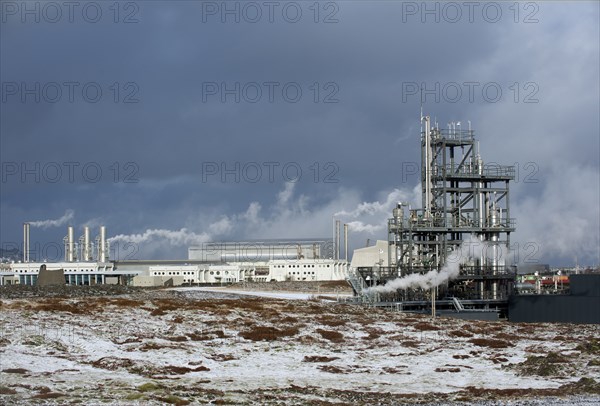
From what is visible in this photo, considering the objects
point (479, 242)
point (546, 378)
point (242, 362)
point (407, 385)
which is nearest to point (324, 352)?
point (242, 362)

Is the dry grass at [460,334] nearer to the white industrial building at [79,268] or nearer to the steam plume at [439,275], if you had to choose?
the steam plume at [439,275]

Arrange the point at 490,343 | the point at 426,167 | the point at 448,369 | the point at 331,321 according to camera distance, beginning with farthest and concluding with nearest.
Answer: the point at 426,167, the point at 331,321, the point at 490,343, the point at 448,369

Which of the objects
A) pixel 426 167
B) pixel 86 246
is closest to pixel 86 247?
pixel 86 246

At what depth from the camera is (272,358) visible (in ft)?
148

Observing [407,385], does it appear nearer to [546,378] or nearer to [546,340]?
[546,378]

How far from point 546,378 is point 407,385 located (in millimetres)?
7860

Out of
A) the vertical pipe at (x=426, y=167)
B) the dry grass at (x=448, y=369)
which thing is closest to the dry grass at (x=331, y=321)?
the dry grass at (x=448, y=369)

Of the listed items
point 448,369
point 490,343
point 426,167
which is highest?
point 426,167

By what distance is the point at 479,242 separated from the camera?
82.3 metres

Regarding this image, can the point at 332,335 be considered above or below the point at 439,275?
below

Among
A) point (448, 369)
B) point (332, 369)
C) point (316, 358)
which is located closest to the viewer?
point (332, 369)

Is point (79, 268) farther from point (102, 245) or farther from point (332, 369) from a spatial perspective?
point (332, 369)

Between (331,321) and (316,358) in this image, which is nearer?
(316,358)

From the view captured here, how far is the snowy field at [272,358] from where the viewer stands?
117 feet
